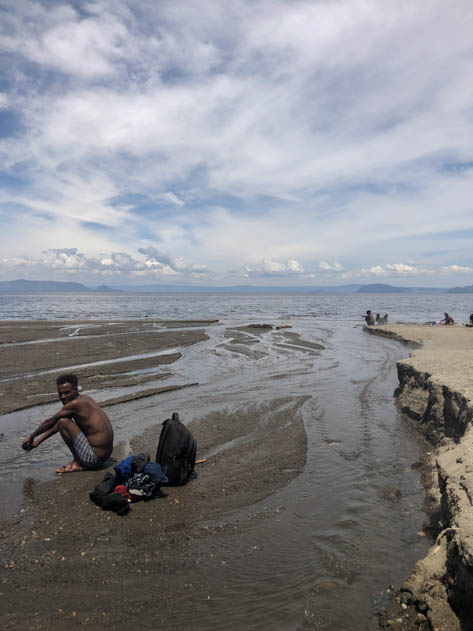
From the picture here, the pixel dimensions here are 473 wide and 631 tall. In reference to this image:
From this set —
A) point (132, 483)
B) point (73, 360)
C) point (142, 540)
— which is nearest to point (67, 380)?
point (132, 483)

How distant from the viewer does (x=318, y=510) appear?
20.6 ft

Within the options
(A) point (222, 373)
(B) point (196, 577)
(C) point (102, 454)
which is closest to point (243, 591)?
(B) point (196, 577)

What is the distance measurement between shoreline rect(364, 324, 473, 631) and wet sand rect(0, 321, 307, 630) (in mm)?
1906

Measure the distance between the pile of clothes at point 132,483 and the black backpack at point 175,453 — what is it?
0.22 m

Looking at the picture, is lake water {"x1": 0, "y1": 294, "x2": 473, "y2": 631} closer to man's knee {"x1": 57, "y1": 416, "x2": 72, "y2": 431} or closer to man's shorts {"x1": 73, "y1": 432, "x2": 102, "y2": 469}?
man's shorts {"x1": 73, "y1": 432, "x2": 102, "y2": 469}

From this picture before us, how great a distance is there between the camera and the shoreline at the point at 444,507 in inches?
145

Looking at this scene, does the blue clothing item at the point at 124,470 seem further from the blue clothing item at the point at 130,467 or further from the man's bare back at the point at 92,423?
the man's bare back at the point at 92,423

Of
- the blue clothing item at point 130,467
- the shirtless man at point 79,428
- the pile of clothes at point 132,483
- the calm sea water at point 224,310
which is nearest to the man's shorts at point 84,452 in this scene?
the shirtless man at point 79,428

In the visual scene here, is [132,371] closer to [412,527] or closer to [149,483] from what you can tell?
[149,483]

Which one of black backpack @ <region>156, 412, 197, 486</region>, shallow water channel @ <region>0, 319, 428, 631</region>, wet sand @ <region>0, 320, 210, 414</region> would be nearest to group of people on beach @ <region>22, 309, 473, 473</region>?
shallow water channel @ <region>0, 319, 428, 631</region>

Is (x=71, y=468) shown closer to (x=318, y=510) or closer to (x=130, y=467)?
(x=130, y=467)

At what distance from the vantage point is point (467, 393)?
27.8 feet

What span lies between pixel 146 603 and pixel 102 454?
381 centimetres

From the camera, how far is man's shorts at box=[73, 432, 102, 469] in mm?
7443
